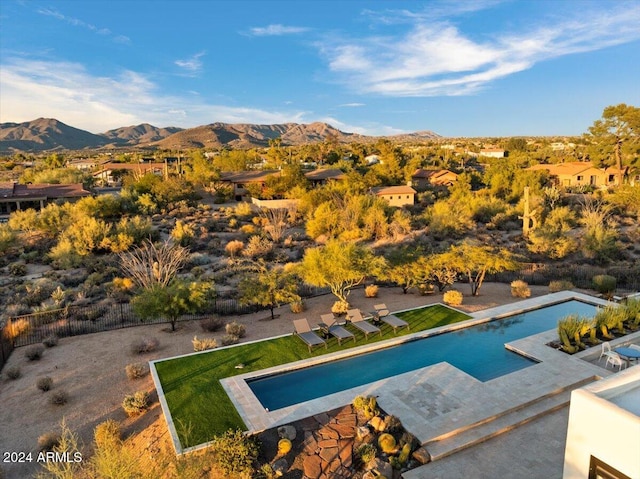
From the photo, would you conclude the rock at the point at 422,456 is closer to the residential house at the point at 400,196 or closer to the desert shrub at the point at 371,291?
the desert shrub at the point at 371,291

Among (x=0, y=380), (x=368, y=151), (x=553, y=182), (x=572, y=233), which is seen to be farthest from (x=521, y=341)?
(x=368, y=151)

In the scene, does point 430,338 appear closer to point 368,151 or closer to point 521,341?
point 521,341

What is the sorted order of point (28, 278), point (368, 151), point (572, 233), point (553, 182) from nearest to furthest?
1. point (28, 278)
2. point (572, 233)
3. point (553, 182)
4. point (368, 151)

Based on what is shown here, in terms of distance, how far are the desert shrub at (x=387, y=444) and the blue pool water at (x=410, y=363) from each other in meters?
2.66

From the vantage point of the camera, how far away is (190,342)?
1598 cm

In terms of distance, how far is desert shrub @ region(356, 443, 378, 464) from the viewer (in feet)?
29.2

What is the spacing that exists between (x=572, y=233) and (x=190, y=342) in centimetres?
3201

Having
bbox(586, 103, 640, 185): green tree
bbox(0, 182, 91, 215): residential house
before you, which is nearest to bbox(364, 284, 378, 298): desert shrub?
bbox(0, 182, 91, 215): residential house

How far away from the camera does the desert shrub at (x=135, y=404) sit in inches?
436

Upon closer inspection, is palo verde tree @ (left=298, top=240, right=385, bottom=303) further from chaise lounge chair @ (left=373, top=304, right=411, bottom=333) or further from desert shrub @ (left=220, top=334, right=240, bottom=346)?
desert shrub @ (left=220, top=334, right=240, bottom=346)

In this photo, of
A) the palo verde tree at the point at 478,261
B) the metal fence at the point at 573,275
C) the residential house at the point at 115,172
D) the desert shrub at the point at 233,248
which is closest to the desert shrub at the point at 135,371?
the palo verde tree at the point at 478,261

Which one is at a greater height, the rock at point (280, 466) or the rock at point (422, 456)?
the rock at point (422, 456)

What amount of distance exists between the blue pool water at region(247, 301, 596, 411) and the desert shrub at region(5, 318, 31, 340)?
10243 mm

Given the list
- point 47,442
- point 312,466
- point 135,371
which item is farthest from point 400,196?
point 47,442
